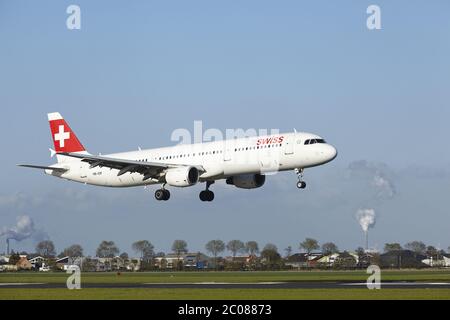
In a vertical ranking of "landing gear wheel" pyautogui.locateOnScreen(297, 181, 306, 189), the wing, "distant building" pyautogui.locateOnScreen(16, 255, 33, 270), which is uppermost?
the wing

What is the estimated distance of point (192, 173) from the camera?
3273 inches

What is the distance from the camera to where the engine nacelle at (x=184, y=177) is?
272 ft

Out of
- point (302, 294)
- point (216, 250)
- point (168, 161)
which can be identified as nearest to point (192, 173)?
point (168, 161)

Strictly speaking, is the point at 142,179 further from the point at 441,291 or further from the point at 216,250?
the point at 216,250

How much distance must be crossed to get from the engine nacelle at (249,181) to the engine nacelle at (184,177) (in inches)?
207

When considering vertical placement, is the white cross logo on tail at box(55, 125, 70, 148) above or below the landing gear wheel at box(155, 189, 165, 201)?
above

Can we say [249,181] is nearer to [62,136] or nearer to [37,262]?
[62,136]

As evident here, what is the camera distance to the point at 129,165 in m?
87.1

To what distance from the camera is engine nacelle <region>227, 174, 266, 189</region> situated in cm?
8669

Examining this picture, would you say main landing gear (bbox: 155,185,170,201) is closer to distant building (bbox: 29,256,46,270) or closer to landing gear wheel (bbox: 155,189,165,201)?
landing gear wheel (bbox: 155,189,165,201)

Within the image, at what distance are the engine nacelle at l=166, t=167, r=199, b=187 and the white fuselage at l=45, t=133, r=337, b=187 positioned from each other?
0.87 metres

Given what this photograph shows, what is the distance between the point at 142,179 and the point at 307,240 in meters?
114

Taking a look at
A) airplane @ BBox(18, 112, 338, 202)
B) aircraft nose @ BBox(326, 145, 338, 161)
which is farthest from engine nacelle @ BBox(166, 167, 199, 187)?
aircraft nose @ BBox(326, 145, 338, 161)
